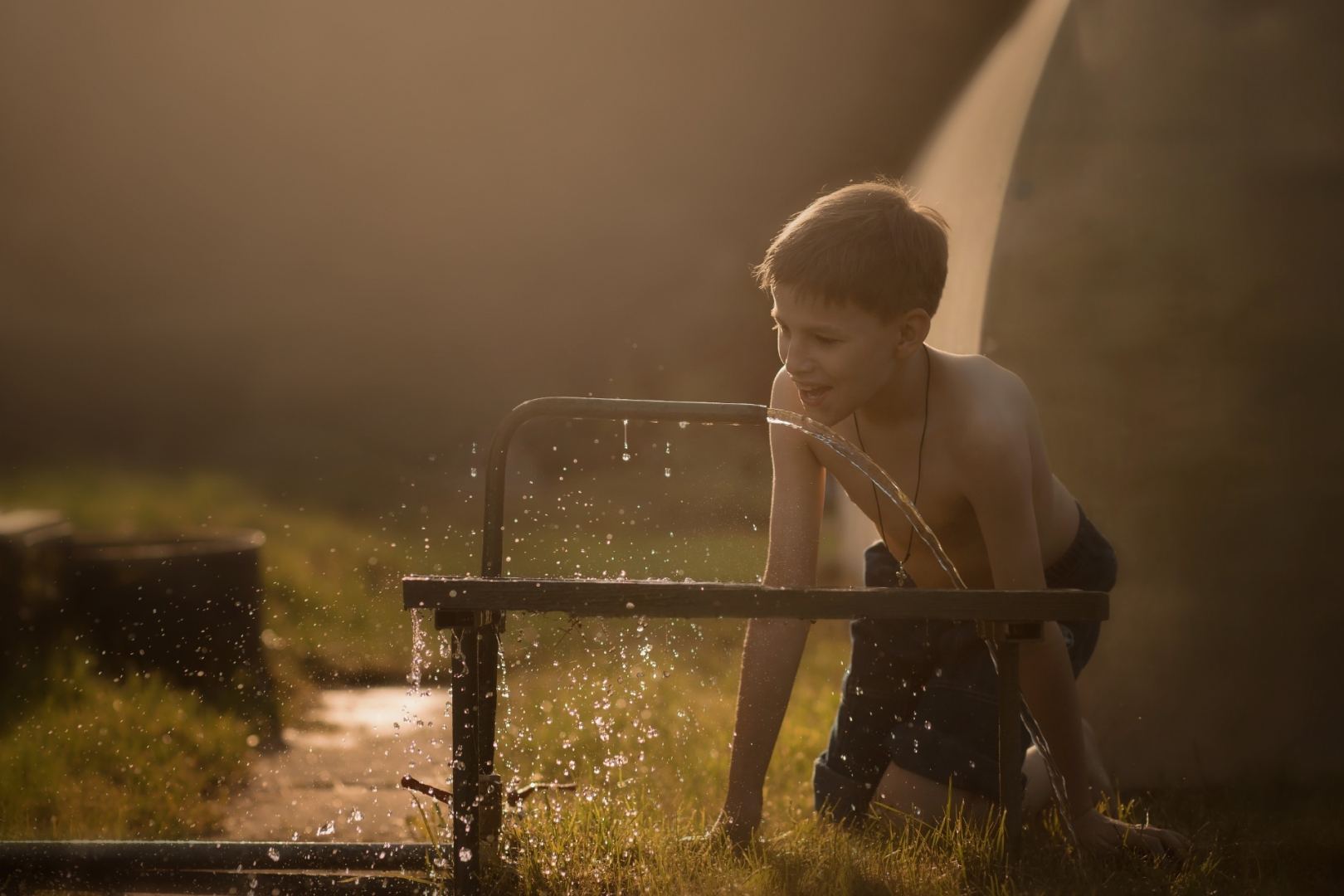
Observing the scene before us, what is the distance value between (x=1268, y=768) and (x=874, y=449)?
175 cm

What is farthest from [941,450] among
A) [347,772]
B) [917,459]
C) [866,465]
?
[347,772]

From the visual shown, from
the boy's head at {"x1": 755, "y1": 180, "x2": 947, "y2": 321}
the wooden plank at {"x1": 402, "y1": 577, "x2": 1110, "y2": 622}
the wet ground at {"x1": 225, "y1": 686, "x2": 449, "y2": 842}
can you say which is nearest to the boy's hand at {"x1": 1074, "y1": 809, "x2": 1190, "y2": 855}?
the wooden plank at {"x1": 402, "y1": 577, "x2": 1110, "y2": 622}

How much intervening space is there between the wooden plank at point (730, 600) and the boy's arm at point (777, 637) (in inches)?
24.0

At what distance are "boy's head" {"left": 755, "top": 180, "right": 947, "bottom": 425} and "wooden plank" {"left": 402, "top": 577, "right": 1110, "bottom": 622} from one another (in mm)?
625

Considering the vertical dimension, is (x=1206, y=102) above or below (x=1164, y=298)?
above

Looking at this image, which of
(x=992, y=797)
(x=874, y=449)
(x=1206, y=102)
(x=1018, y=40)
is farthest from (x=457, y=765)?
(x=1018, y=40)

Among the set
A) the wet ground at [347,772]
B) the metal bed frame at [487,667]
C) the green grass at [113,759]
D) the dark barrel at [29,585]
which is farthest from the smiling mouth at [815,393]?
the dark barrel at [29,585]

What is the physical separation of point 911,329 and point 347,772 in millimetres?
2497

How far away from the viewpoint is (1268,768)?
9.84 feet

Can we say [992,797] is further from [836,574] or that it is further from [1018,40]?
[836,574]

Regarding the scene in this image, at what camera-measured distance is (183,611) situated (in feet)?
13.3

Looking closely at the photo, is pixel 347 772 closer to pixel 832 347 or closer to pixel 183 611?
pixel 183 611

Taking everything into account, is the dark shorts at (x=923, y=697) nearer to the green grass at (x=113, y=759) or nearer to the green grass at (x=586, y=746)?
the green grass at (x=586, y=746)

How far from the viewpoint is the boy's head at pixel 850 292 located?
6.53ft
